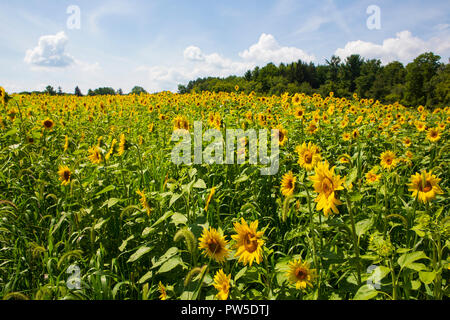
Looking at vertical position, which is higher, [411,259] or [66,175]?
[66,175]

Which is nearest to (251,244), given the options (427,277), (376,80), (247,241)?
(247,241)

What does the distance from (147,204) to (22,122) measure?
2.80 m

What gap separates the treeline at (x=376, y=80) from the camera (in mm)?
33500

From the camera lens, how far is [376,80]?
56844 mm

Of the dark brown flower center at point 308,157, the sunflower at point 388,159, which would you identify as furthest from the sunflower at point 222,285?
the sunflower at point 388,159

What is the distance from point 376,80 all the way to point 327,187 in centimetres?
6630

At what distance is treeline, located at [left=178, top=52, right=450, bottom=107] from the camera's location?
1319 inches

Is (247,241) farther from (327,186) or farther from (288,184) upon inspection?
(288,184)

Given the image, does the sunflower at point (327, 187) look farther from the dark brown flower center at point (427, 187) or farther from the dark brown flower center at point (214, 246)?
the dark brown flower center at point (427, 187)

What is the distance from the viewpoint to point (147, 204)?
197cm

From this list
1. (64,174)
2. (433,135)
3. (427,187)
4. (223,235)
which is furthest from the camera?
(433,135)
